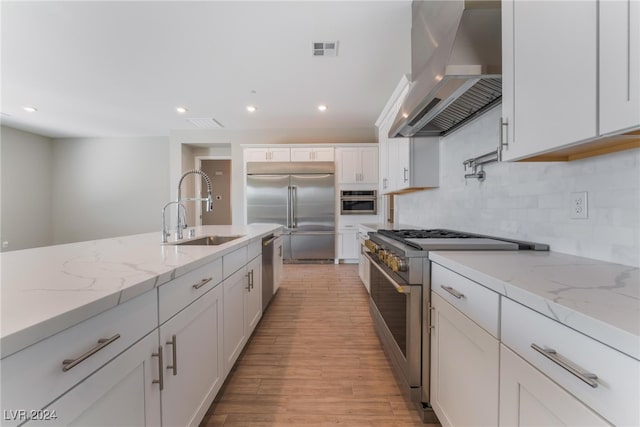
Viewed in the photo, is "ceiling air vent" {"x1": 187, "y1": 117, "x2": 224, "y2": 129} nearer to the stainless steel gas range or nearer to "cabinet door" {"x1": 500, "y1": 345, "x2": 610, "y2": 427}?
the stainless steel gas range

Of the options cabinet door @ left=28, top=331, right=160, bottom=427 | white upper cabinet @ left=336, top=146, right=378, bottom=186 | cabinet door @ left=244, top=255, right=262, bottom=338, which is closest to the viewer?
cabinet door @ left=28, top=331, right=160, bottom=427

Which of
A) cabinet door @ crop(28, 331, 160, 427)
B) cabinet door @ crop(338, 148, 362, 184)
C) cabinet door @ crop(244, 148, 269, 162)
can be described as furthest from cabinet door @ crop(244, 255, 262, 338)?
cabinet door @ crop(244, 148, 269, 162)

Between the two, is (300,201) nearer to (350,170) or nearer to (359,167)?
(350,170)

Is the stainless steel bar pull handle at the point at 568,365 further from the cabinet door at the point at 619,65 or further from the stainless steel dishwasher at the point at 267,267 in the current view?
the stainless steel dishwasher at the point at 267,267

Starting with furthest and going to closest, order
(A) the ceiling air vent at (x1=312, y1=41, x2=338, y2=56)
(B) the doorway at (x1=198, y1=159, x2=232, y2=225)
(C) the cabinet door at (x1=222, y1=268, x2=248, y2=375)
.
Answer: (B) the doorway at (x1=198, y1=159, x2=232, y2=225), (A) the ceiling air vent at (x1=312, y1=41, x2=338, y2=56), (C) the cabinet door at (x1=222, y1=268, x2=248, y2=375)

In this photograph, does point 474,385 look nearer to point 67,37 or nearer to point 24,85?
point 67,37

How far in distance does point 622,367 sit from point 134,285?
1147 mm

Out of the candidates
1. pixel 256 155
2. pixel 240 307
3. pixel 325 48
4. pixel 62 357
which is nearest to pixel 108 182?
pixel 256 155

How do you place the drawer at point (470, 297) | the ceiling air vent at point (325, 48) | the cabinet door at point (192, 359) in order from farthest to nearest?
the ceiling air vent at point (325, 48), the cabinet door at point (192, 359), the drawer at point (470, 297)

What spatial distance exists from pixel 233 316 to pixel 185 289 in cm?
65

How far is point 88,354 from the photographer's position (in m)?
0.62

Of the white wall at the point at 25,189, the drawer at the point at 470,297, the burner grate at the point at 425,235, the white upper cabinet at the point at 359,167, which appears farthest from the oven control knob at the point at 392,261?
the white wall at the point at 25,189

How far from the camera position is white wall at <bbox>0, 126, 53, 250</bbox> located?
5555 millimetres

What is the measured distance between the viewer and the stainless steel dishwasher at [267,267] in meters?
2.49
